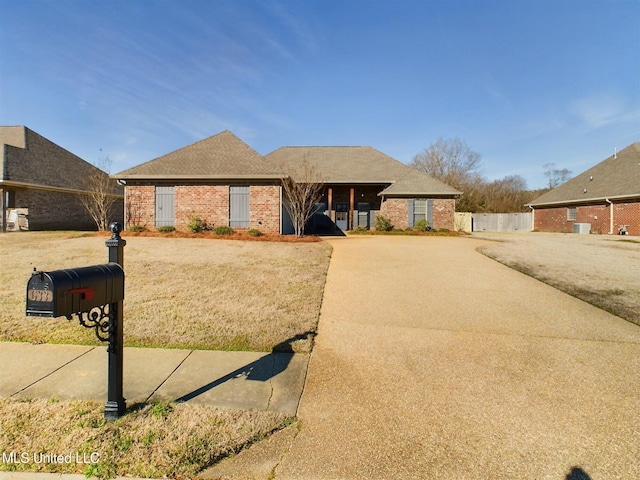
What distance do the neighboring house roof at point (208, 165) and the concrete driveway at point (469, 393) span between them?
10.9m

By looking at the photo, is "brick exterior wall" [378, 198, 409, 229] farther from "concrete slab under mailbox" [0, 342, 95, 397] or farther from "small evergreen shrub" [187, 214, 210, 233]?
"concrete slab under mailbox" [0, 342, 95, 397]

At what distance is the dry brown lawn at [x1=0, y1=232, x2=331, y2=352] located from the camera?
392cm

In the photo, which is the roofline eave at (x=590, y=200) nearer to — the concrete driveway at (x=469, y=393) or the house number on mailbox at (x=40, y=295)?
the concrete driveway at (x=469, y=393)

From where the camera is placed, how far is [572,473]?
195 centimetres

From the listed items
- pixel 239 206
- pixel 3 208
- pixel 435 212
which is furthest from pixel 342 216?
pixel 3 208

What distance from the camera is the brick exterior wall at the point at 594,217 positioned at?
2105cm

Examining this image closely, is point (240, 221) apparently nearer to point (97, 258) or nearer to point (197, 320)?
point (97, 258)

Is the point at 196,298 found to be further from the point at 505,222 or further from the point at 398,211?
the point at 505,222

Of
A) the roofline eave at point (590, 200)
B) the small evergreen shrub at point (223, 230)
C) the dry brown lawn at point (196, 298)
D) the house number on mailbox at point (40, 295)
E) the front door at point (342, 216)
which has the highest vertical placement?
the roofline eave at point (590, 200)

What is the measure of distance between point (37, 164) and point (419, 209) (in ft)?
76.3

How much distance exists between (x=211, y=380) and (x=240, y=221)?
1266 centimetres

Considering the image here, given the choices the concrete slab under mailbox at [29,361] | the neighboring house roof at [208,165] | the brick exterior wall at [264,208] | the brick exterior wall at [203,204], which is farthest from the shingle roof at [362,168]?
the concrete slab under mailbox at [29,361]

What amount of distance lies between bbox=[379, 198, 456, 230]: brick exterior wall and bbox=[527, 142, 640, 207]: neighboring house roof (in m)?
12.5

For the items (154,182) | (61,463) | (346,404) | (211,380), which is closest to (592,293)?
(346,404)
